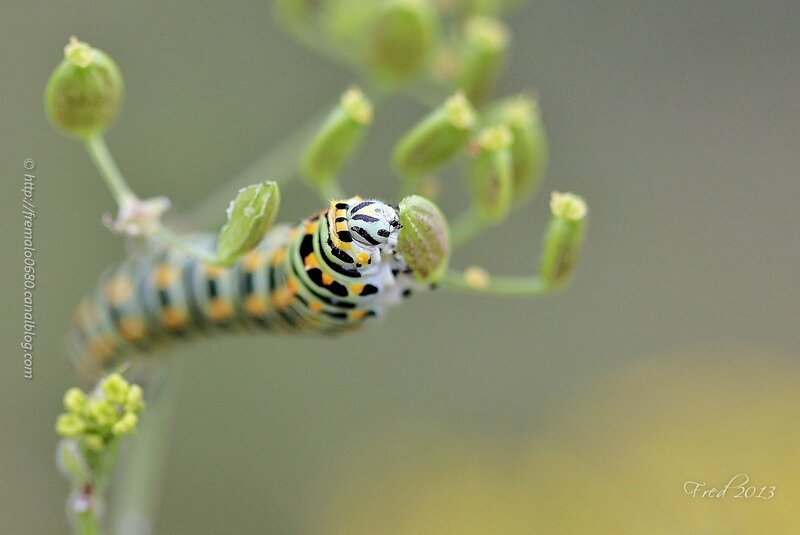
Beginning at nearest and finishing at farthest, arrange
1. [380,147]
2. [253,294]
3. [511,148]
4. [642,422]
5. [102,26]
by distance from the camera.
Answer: [253,294], [511,148], [642,422], [102,26], [380,147]

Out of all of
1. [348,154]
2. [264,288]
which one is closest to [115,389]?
[264,288]

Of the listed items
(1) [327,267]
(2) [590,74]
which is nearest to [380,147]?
(2) [590,74]

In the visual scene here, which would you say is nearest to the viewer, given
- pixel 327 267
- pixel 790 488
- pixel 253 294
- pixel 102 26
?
pixel 327 267

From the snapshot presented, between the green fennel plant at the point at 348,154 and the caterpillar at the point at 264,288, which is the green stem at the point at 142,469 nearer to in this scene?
the green fennel plant at the point at 348,154

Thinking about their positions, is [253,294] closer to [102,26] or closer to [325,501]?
[325,501]

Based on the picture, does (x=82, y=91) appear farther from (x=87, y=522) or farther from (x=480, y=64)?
(x=480, y=64)

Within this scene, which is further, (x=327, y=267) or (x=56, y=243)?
(x=56, y=243)
